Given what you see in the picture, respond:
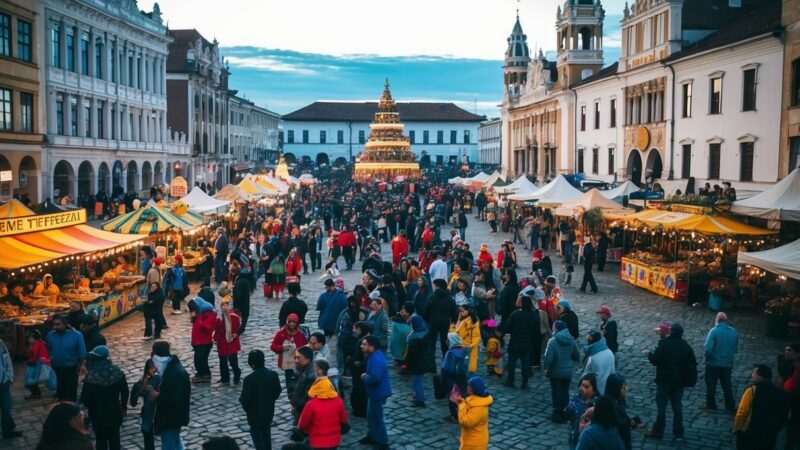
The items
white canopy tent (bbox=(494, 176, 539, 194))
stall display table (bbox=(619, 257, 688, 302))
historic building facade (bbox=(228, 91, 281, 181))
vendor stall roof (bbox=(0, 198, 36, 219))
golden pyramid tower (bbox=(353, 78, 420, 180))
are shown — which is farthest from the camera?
historic building facade (bbox=(228, 91, 281, 181))

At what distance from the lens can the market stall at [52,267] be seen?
13930 mm

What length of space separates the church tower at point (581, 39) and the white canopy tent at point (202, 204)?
32103 millimetres

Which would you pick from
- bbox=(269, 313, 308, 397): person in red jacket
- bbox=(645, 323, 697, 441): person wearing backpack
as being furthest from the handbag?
bbox=(645, 323, 697, 441): person wearing backpack

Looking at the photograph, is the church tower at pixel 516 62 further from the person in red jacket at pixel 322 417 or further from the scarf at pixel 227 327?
the person in red jacket at pixel 322 417

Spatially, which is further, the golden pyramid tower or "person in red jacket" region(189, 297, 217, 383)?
the golden pyramid tower

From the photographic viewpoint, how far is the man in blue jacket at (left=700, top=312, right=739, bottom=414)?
10695mm

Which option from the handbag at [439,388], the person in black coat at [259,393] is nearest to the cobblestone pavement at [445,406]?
the handbag at [439,388]

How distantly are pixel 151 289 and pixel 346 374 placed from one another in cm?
557

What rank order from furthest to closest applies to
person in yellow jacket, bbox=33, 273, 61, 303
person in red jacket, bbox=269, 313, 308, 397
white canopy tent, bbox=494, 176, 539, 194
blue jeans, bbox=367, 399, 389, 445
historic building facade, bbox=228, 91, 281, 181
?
1. historic building facade, bbox=228, 91, 281, 181
2. white canopy tent, bbox=494, 176, 539, 194
3. person in yellow jacket, bbox=33, 273, 61, 303
4. person in red jacket, bbox=269, 313, 308, 397
5. blue jeans, bbox=367, 399, 389, 445

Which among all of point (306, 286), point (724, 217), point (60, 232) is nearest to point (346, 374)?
point (60, 232)

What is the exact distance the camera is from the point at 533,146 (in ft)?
204

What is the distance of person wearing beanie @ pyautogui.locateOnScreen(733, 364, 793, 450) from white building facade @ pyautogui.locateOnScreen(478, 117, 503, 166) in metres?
87.1

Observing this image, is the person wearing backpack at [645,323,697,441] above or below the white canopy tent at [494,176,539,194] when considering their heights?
below

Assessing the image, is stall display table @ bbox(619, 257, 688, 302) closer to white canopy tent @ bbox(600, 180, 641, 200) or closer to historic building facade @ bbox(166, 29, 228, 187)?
white canopy tent @ bbox(600, 180, 641, 200)
